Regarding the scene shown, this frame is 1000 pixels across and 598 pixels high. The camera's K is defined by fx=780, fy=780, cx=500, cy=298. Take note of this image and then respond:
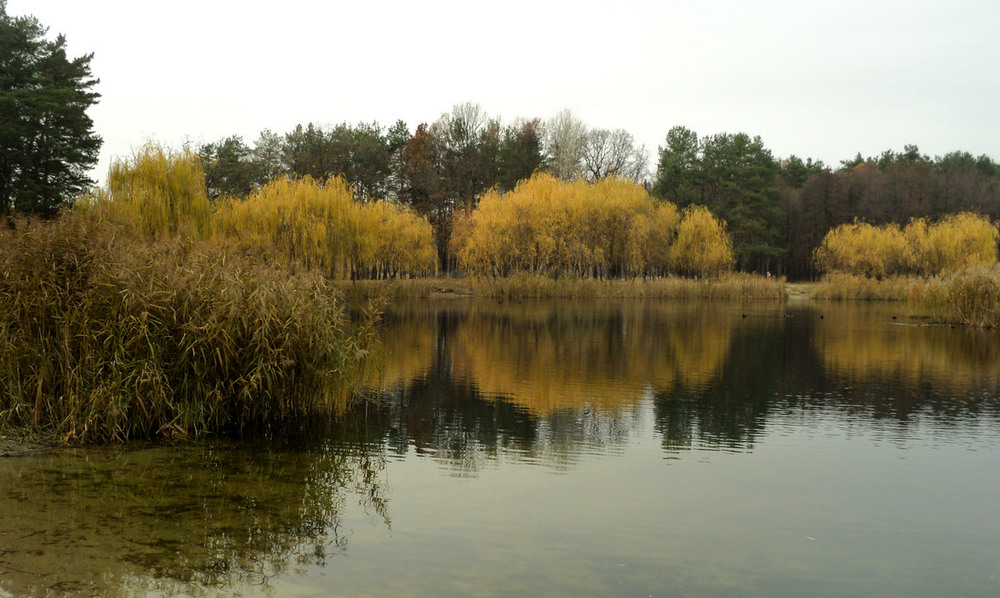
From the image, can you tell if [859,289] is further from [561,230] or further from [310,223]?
[310,223]

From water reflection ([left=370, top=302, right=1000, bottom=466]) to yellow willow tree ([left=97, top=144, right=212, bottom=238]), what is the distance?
8.14 m

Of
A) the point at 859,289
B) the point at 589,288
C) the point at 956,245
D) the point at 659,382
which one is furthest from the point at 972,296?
the point at 956,245

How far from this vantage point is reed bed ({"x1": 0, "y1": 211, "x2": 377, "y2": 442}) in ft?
26.4

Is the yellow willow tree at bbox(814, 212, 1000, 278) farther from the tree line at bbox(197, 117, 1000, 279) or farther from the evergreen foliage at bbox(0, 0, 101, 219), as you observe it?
the evergreen foliage at bbox(0, 0, 101, 219)

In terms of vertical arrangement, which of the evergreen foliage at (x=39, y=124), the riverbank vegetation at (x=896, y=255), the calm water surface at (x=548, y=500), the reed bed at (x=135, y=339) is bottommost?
the calm water surface at (x=548, y=500)

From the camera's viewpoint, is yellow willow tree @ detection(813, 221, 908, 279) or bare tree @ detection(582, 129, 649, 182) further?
bare tree @ detection(582, 129, 649, 182)

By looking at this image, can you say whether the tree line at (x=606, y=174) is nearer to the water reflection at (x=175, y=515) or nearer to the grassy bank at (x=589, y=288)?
the grassy bank at (x=589, y=288)

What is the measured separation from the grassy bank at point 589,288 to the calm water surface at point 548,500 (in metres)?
29.2

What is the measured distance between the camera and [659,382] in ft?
45.4

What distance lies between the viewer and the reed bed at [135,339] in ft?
26.4

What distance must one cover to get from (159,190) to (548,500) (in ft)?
72.7

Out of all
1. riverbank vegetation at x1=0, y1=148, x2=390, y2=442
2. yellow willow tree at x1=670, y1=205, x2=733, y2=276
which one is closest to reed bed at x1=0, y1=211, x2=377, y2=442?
riverbank vegetation at x1=0, y1=148, x2=390, y2=442

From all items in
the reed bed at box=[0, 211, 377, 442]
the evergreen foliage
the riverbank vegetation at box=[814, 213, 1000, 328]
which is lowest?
the reed bed at box=[0, 211, 377, 442]

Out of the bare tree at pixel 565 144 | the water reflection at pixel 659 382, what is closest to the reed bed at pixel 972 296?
the water reflection at pixel 659 382
